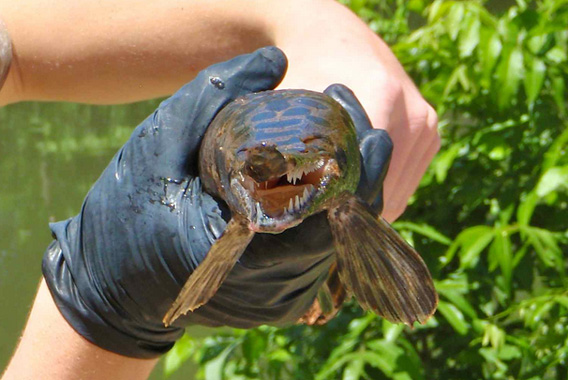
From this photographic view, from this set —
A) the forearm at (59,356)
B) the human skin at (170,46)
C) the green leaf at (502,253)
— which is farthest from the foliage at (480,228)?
the forearm at (59,356)

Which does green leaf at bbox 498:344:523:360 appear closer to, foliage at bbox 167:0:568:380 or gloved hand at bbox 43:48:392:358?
foliage at bbox 167:0:568:380

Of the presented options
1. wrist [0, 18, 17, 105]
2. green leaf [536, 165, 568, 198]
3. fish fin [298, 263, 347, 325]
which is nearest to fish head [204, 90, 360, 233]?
fish fin [298, 263, 347, 325]

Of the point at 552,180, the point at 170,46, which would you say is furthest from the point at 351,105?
the point at 552,180

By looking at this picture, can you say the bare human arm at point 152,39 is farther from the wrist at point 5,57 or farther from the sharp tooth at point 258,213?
the sharp tooth at point 258,213

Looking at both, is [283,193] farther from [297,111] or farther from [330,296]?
[330,296]

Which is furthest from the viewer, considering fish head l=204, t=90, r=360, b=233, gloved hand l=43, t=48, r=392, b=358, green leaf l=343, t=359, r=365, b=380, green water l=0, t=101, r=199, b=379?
green water l=0, t=101, r=199, b=379

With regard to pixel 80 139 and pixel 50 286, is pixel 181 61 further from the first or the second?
pixel 80 139
